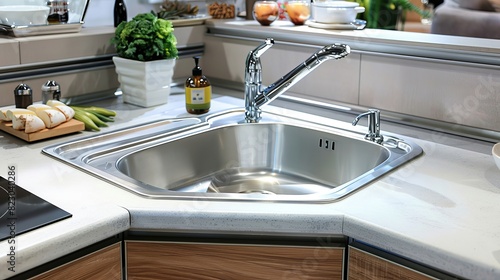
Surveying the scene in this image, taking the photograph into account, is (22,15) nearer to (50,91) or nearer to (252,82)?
(50,91)

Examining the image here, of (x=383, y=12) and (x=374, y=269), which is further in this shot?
(x=383, y=12)

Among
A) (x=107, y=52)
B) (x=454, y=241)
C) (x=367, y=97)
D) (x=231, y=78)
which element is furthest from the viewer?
(x=231, y=78)

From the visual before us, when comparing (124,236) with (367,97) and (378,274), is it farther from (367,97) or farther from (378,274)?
(367,97)

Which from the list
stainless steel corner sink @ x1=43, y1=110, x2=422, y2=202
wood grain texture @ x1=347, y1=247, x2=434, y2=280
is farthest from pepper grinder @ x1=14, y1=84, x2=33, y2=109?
wood grain texture @ x1=347, y1=247, x2=434, y2=280

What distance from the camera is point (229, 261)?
1065 mm

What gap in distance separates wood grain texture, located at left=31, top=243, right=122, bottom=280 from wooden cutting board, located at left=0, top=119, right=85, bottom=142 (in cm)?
49

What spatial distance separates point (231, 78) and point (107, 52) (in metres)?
0.43

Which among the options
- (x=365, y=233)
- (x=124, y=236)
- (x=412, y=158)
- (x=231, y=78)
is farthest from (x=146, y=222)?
(x=231, y=78)

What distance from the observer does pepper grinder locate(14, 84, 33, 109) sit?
1.51 m

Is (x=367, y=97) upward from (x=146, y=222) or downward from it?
upward

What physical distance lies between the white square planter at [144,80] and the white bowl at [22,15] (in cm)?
23

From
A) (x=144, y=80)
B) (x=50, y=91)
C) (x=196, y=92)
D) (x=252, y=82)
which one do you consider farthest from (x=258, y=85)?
(x=50, y=91)

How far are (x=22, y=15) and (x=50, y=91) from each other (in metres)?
0.24

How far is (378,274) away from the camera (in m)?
1.01
